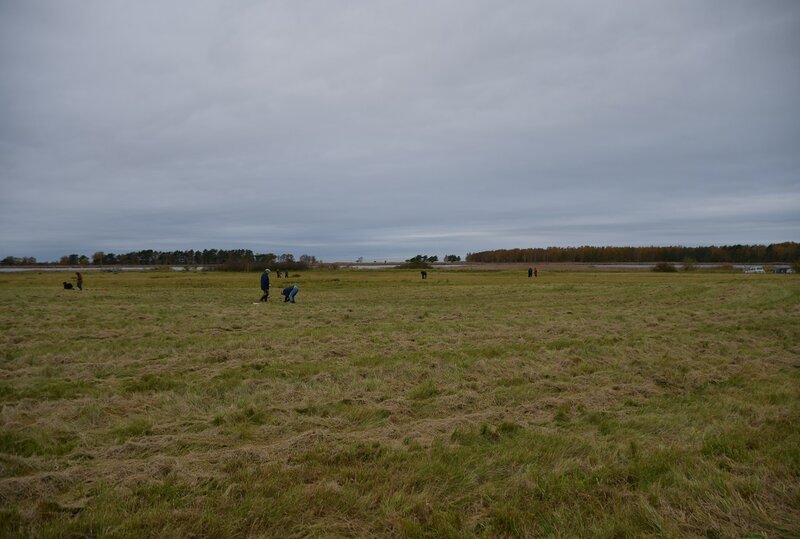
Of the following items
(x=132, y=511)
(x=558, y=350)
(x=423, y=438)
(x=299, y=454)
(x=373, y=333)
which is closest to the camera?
(x=132, y=511)

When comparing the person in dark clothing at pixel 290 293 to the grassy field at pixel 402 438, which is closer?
the grassy field at pixel 402 438

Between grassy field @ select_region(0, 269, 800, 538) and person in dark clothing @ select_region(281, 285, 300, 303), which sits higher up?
person in dark clothing @ select_region(281, 285, 300, 303)

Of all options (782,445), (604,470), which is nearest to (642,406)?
(782,445)

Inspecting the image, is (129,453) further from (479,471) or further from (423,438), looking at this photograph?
(479,471)

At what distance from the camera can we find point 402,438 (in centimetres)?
582

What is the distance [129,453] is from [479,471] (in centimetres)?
442

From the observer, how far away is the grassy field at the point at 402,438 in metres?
3.99

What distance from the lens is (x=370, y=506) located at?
419cm

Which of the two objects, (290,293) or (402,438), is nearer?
(402,438)

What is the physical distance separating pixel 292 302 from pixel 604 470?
2428 cm

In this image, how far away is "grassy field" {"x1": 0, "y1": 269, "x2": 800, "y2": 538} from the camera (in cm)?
399

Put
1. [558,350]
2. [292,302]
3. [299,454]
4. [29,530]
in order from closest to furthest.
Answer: [29,530], [299,454], [558,350], [292,302]

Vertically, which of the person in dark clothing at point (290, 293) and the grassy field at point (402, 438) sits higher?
the person in dark clothing at point (290, 293)

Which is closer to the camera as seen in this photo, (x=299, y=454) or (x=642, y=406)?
(x=299, y=454)
